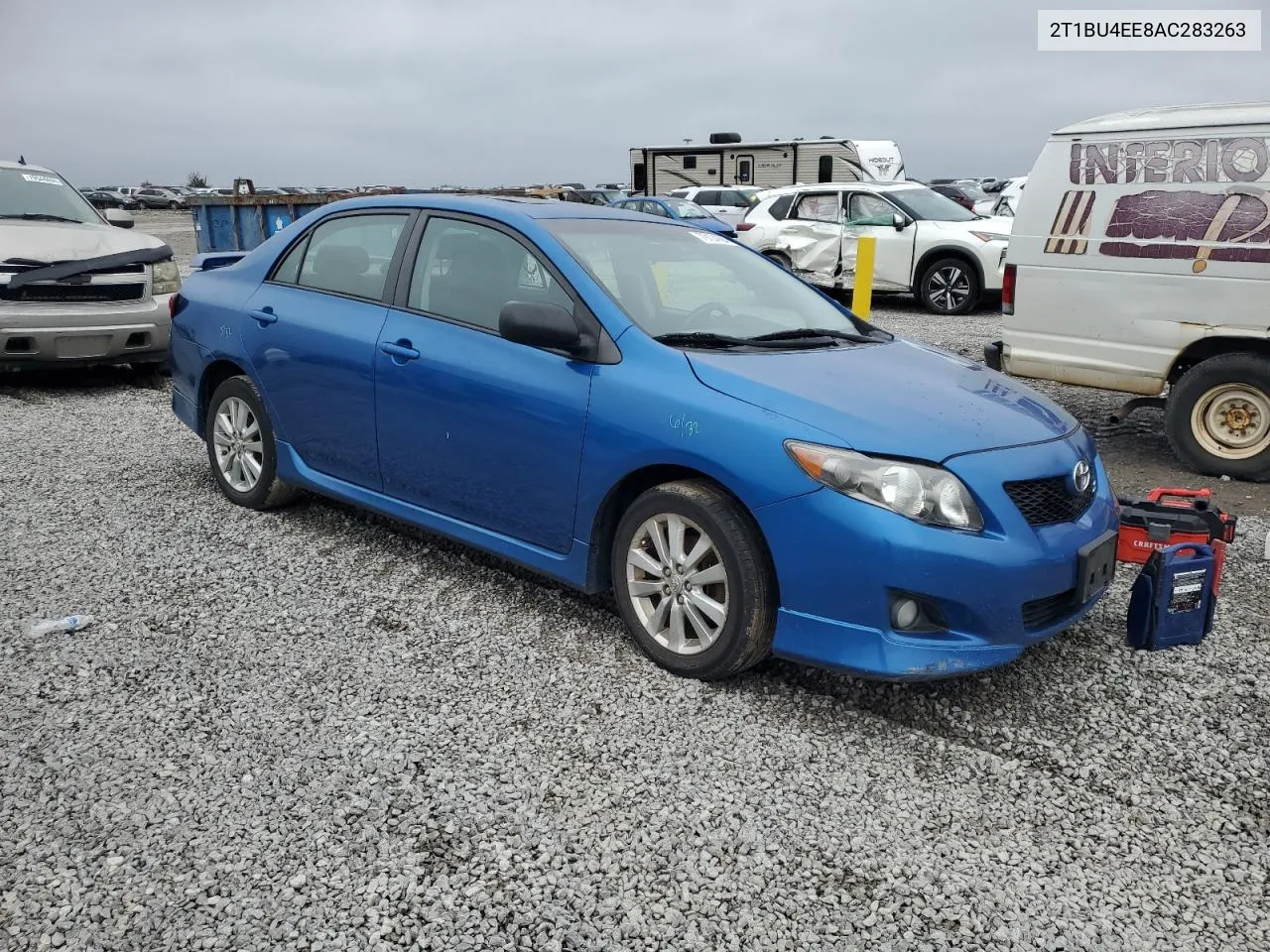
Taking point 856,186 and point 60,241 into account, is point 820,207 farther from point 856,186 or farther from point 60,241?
point 60,241

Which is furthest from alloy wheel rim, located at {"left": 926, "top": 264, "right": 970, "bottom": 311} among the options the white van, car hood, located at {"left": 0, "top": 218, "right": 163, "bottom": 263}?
car hood, located at {"left": 0, "top": 218, "right": 163, "bottom": 263}

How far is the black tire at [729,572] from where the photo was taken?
10.5ft

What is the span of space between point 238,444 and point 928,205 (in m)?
11.2

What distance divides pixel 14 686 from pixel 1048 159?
6.22m

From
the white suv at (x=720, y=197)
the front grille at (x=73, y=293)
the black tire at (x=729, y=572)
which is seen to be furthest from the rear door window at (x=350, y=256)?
the white suv at (x=720, y=197)

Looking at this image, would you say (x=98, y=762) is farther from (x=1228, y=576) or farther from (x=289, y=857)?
(x=1228, y=576)

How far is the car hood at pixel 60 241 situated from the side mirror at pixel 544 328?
6.12 metres

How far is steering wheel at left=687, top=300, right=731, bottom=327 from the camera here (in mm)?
3887

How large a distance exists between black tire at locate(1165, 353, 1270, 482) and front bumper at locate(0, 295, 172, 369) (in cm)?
733

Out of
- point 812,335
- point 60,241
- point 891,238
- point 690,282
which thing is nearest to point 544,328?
point 690,282

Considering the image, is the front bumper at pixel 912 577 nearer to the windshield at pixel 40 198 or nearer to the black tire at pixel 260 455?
the black tire at pixel 260 455

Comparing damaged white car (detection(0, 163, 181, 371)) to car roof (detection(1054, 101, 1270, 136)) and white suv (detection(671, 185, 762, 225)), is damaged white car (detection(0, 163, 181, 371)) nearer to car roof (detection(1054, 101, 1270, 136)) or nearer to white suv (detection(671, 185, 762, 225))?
car roof (detection(1054, 101, 1270, 136))

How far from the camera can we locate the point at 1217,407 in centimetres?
605

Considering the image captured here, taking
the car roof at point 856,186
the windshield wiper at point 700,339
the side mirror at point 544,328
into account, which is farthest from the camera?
the car roof at point 856,186
